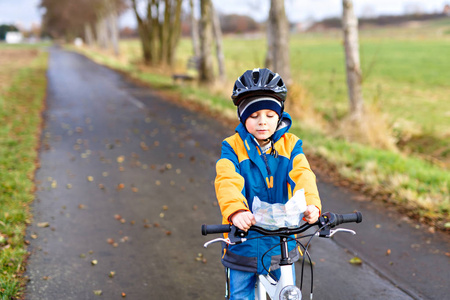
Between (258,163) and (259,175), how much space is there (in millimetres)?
90

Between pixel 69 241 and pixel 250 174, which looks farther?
pixel 69 241

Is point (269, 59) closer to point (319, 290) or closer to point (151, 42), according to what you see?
point (319, 290)

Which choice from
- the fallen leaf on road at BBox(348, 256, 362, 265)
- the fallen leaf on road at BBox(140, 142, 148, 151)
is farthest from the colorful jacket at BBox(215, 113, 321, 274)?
the fallen leaf on road at BBox(140, 142, 148, 151)

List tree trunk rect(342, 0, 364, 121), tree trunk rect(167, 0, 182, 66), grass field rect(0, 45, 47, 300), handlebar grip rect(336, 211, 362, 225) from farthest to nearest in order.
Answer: tree trunk rect(167, 0, 182, 66), tree trunk rect(342, 0, 364, 121), grass field rect(0, 45, 47, 300), handlebar grip rect(336, 211, 362, 225)

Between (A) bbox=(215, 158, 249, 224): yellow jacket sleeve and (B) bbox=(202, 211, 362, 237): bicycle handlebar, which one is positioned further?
(A) bbox=(215, 158, 249, 224): yellow jacket sleeve

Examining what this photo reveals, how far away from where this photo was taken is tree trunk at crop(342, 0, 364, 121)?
10.3 metres

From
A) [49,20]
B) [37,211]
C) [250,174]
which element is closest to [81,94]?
[37,211]

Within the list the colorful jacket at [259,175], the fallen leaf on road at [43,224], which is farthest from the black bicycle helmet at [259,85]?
the fallen leaf on road at [43,224]

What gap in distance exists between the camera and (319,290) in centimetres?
443

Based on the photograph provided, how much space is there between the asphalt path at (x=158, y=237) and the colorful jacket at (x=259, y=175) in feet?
5.37

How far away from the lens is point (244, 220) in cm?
241

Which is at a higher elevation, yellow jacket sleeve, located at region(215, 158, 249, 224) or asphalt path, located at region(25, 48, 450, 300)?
yellow jacket sleeve, located at region(215, 158, 249, 224)

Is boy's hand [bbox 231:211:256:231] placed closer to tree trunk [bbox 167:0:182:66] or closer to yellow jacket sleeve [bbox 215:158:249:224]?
yellow jacket sleeve [bbox 215:158:249:224]

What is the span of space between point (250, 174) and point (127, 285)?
2.37 meters
